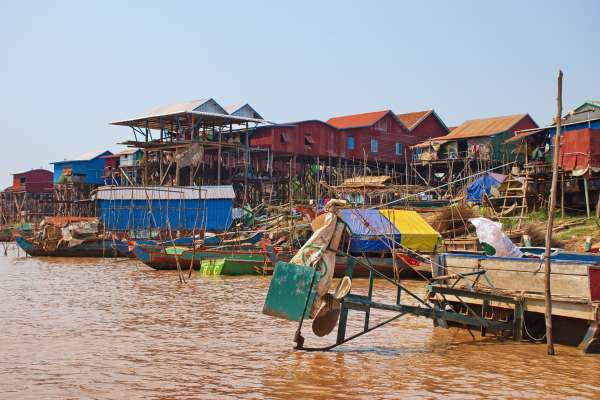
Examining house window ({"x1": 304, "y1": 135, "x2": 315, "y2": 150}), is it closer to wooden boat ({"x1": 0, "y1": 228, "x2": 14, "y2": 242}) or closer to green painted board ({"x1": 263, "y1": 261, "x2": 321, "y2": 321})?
wooden boat ({"x1": 0, "y1": 228, "x2": 14, "y2": 242})

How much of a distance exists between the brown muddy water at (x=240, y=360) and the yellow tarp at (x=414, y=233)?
8.74 meters

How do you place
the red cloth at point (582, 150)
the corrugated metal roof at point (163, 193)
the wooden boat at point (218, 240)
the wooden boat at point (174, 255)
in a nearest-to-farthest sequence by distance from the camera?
the wooden boat at point (174, 255) < the red cloth at point (582, 150) < the wooden boat at point (218, 240) < the corrugated metal roof at point (163, 193)

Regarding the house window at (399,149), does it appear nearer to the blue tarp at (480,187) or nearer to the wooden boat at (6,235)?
the blue tarp at (480,187)

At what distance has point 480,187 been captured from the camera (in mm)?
30250

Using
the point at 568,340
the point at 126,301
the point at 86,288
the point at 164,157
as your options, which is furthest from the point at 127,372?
the point at 164,157

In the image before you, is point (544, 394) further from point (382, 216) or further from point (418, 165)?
point (418, 165)

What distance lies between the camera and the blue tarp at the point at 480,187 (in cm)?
2958

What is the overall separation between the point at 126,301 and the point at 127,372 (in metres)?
7.49

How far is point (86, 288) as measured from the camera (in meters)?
17.9

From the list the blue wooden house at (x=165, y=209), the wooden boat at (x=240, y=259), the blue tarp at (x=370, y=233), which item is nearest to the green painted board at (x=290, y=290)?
the wooden boat at (x=240, y=259)

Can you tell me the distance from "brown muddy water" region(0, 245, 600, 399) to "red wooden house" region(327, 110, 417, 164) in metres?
29.6

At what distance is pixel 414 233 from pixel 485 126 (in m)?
22.6

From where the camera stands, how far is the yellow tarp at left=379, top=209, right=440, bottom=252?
2128 cm

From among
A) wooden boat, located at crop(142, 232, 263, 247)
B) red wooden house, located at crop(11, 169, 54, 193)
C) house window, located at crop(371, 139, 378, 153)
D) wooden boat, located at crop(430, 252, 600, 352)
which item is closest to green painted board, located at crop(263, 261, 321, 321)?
wooden boat, located at crop(430, 252, 600, 352)
